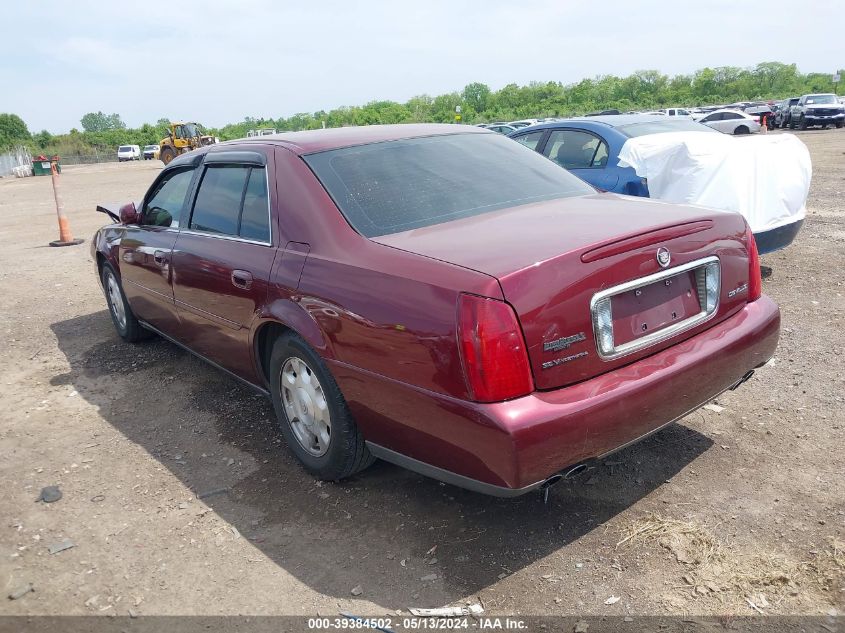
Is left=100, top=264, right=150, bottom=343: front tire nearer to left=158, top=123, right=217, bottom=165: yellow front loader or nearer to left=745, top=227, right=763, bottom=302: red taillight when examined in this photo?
left=745, top=227, right=763, bottom=302: red taillight

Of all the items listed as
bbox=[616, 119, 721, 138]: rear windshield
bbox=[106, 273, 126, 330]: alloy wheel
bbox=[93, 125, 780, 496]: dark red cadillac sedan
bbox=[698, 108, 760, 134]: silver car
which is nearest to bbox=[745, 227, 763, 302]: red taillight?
bbox=[93, 125, 780, 496]: dark red cadillac sedan

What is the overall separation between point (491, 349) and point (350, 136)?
1.86 m

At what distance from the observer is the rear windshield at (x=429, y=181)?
10.5 feet

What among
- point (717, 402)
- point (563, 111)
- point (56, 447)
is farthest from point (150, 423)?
point (563, 111)

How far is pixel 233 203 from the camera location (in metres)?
3.88

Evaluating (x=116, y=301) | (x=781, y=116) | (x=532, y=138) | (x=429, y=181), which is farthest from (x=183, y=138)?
(x=429, y=181)

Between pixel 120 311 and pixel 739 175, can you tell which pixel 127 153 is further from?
pixel 739 175

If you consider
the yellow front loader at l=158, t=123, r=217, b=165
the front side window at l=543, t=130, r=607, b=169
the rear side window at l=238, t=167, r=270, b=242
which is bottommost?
the rear side window at l=238, t=167, r=270, b=242

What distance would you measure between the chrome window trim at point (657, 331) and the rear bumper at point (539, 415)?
62 mm

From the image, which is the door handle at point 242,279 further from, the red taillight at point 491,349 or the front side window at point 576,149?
the front side window at point 576,149

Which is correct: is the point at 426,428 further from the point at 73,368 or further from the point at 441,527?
the point at 73,368

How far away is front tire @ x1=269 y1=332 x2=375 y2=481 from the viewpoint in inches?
123

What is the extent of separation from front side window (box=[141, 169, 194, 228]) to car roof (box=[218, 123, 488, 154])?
21.4 inches

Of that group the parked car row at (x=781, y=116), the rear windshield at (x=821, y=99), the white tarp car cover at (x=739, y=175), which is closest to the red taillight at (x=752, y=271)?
the white tarp car cover at (x=739, y=175)
